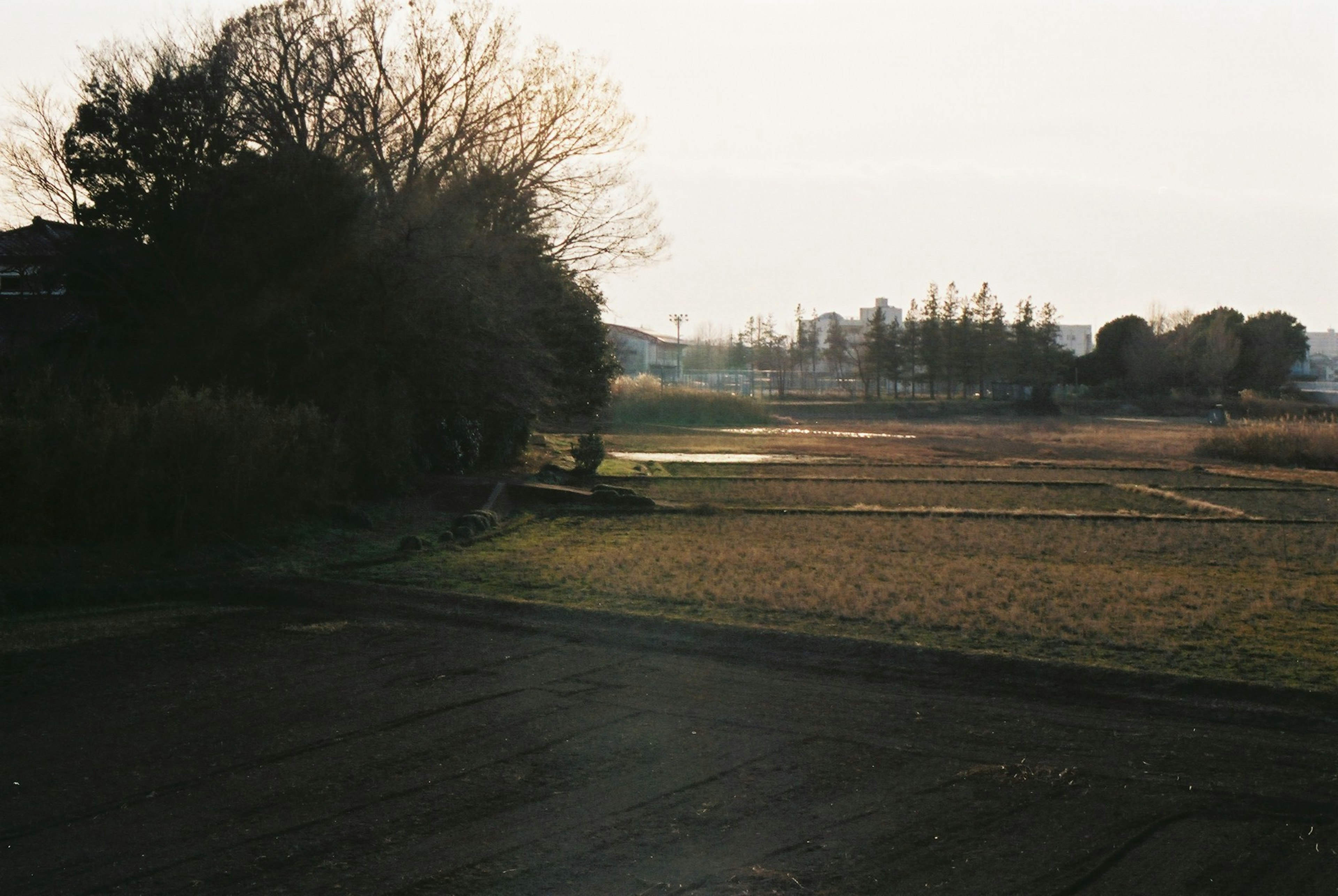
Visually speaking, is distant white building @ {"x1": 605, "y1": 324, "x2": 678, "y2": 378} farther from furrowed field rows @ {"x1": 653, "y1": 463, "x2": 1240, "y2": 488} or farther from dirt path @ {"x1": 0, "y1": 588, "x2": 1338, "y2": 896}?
dirt path @ {"x1": 0, "y1": 588, "x2": 1338, "y2": 896}

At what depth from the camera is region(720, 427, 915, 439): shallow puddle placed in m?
50.3

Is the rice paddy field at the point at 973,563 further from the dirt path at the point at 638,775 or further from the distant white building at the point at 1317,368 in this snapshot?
the distant white building at the point at 1317,368

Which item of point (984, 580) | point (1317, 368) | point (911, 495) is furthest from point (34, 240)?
point (1317, 368)

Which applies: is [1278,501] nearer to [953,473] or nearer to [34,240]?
[953,473]

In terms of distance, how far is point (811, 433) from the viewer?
53688 millimetres

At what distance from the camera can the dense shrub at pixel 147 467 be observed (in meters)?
11.7

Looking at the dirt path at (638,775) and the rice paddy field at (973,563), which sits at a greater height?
the dirt path at (638,775)

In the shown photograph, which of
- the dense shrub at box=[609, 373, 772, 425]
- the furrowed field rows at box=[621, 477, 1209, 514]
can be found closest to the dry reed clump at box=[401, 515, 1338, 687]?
the furrowed field rows at box=[621, 477, 1209, 514]

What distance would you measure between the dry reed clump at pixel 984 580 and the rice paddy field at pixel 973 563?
0.04m

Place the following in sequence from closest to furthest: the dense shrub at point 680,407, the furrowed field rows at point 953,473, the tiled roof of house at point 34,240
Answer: the tiled roof of house at point 34,240 → the furrowed field rows at point 953,473 → the dense shrub at point 680,407

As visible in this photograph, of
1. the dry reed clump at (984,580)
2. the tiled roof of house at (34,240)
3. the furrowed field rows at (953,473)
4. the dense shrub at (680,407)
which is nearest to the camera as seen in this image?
the dry reed clump at (984,580)

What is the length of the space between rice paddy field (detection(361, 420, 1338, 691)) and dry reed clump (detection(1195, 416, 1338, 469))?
8533mm

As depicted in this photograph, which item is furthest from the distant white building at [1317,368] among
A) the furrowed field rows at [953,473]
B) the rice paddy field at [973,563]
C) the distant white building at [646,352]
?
the rice paddy field at [973,563]

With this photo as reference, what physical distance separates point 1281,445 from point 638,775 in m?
37.1
